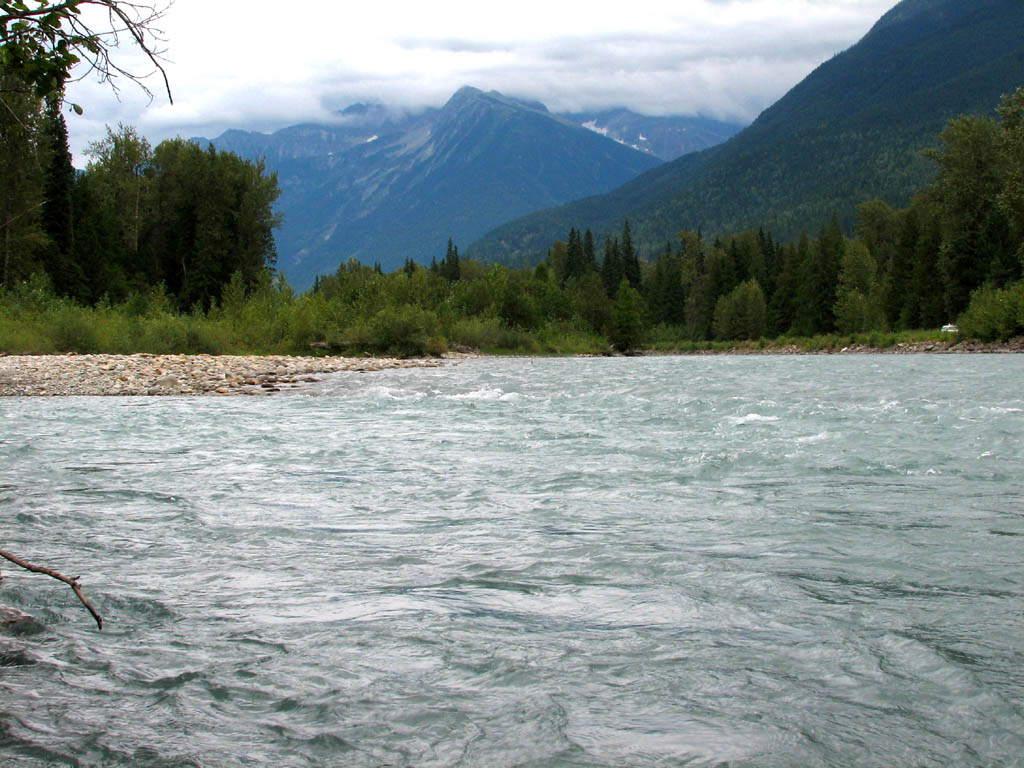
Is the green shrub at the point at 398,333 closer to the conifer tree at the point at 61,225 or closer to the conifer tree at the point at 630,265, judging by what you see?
the conifer tree at the point at 61,225

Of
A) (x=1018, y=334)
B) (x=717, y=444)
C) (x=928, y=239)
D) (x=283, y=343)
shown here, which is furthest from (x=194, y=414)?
(x=928, y=239)

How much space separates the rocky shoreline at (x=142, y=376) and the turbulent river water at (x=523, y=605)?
433 inches

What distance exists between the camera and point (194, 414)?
55.1 feet

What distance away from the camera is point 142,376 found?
23.7m

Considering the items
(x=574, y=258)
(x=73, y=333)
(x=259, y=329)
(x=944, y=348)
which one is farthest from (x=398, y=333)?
(x=574, y=258)

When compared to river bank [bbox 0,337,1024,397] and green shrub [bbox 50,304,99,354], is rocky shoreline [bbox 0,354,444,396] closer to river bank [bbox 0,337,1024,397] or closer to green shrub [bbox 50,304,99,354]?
river bank [bbox 0,337,1024,397]

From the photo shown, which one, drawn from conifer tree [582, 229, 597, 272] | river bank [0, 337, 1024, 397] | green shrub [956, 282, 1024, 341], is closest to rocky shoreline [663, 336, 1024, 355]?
green shrub [956, 282, 1024, 341]

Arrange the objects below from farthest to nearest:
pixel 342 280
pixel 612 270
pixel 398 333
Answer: pixel 612 270, pixel 342 280, pixel 398 333

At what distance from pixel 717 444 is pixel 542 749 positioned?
27.8 feet

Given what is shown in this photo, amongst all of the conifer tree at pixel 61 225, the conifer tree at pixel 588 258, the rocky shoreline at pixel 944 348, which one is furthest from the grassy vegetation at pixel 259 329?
the conifer tree at pixel 588 258

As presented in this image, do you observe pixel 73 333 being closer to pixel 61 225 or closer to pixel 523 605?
pixel 61 225

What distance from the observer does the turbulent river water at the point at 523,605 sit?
11.7ft

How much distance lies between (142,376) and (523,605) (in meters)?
21.3

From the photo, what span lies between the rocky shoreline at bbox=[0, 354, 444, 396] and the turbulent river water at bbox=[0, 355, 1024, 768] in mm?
10989
